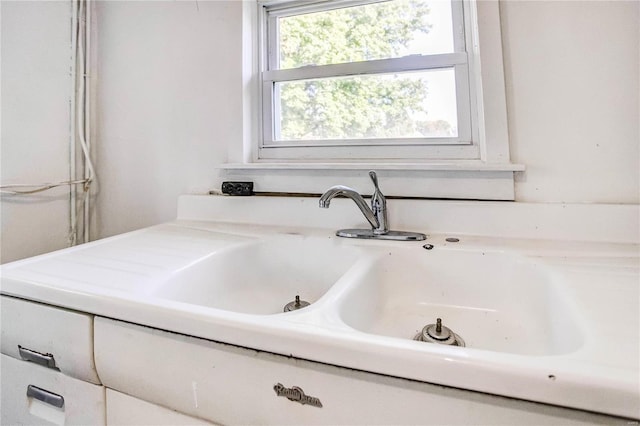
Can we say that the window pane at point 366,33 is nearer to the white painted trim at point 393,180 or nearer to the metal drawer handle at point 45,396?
the white painted trim at point 393,180

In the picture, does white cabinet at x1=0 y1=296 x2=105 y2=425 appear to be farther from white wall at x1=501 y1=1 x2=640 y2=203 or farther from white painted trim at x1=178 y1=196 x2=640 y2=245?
white wall at x1=501 y1=1 x2=640 y2=203

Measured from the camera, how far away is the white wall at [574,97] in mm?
802

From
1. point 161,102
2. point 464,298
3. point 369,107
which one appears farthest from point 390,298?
point 161,102

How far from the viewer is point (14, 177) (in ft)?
3.68

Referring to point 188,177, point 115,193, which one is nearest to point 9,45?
point 115,193

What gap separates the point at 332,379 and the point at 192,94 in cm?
119

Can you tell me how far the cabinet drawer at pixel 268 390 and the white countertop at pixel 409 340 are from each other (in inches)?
0.7

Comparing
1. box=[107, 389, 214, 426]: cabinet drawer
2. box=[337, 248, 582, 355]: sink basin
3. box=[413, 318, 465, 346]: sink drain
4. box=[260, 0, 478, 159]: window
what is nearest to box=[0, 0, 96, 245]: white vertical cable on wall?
box=[260, 0, 478, 159]: window

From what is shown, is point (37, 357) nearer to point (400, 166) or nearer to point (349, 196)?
point (349, 196)

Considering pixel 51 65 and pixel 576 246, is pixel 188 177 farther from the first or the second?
pixel 576 246

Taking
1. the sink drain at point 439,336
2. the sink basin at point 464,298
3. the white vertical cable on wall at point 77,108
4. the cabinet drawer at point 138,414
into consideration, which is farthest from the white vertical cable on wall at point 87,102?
the sink drain at point 439,336

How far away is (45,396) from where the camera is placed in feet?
1.99

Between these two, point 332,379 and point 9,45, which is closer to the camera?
point 332,379

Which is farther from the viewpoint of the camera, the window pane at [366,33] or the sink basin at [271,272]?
the window pane at [366,33]
